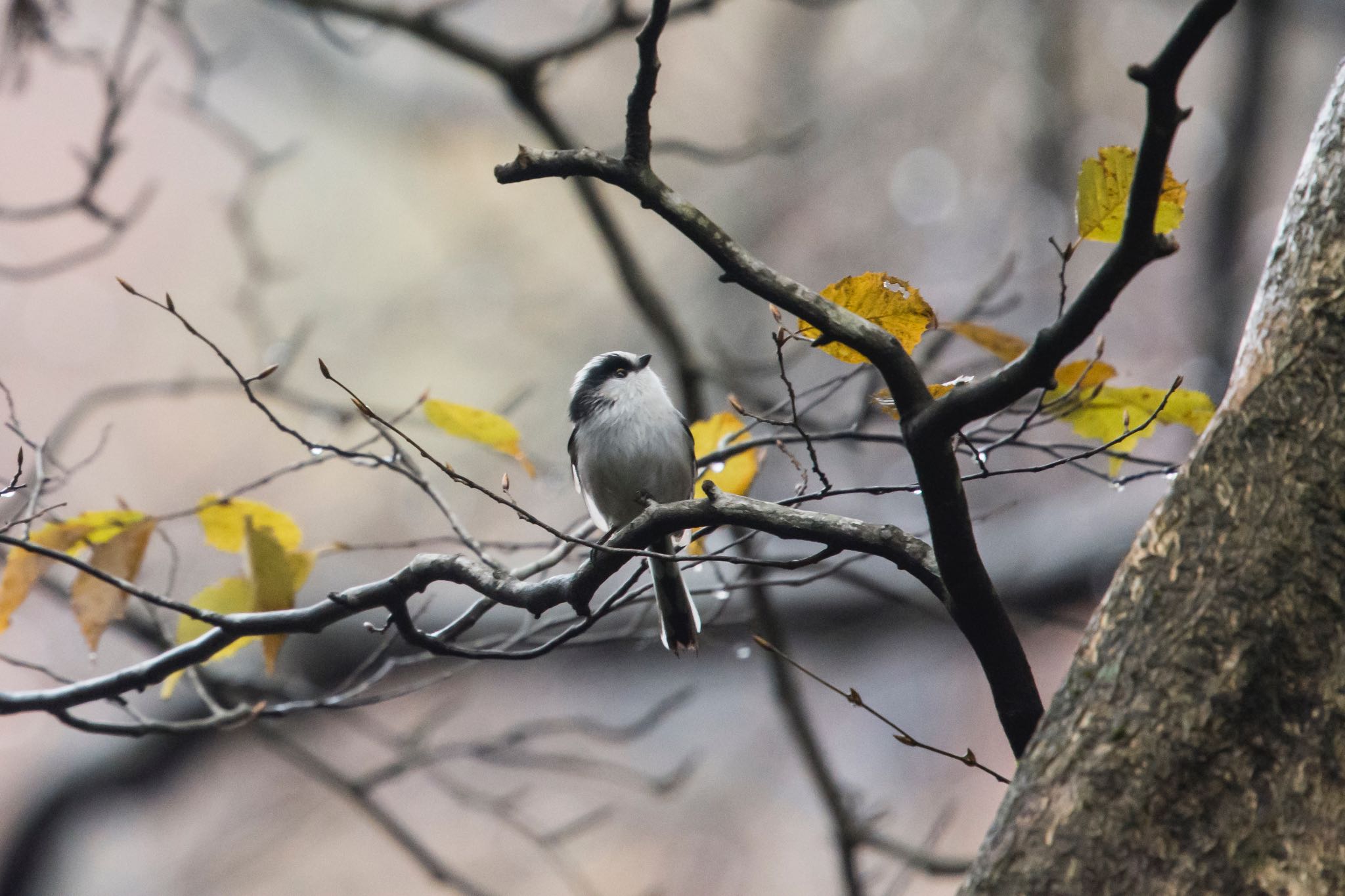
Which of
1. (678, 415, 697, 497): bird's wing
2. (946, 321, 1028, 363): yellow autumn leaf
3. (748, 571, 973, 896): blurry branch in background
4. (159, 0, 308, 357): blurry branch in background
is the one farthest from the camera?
(159, 0, 308, 357): blurry branch in background

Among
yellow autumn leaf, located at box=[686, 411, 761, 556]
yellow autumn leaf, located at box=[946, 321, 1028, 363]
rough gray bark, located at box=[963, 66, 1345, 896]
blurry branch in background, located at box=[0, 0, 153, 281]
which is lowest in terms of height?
rough gray bark, located at box=[963, 66, 1345, 896]

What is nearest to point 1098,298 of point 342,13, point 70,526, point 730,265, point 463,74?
point 730,265

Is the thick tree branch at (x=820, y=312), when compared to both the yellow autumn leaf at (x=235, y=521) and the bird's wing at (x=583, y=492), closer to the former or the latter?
the yellow autumn leaf at (x=235, y=521)

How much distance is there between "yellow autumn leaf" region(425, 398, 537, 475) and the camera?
7.13 feet

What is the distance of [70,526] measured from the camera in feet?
7.31

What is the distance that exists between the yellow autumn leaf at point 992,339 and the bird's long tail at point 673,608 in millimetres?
1119

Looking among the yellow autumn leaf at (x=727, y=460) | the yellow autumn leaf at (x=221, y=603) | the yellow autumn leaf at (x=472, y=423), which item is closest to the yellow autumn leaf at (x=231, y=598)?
the yellow autumn leaf at (x=221, y=603)

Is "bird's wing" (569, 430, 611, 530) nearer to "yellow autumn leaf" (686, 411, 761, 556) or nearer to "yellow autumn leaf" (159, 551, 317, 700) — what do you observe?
"yellow autumn leaf" (686, 411, 761, 556)

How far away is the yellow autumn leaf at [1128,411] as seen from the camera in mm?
1998

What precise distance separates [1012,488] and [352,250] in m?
5.23

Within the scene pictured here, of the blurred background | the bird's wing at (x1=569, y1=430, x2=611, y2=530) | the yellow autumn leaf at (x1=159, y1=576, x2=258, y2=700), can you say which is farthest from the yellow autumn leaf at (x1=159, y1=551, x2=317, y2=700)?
the blurred background

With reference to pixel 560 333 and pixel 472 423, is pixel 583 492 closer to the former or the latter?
pixel 472 423

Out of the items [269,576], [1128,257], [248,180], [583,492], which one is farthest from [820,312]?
[248,180]

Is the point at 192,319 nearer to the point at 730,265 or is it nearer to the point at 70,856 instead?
the point at 70,856
